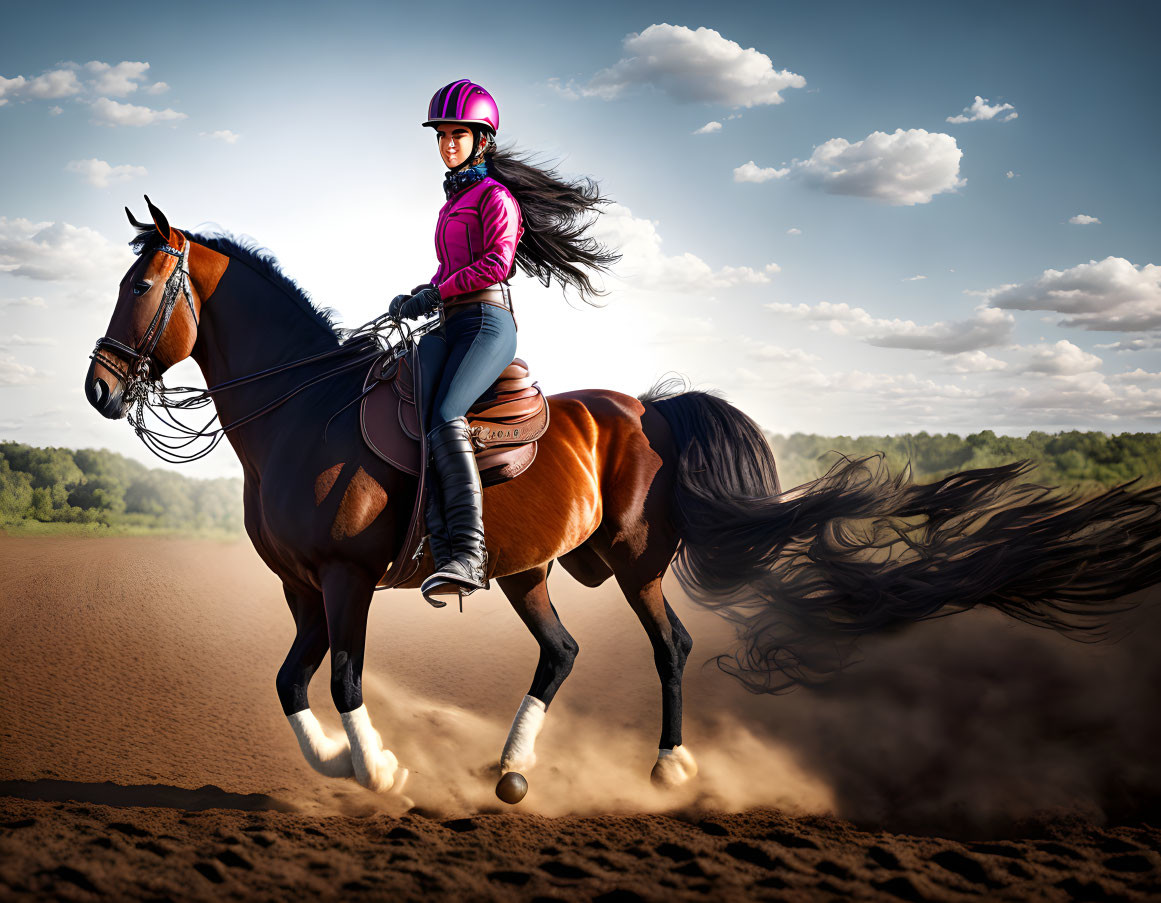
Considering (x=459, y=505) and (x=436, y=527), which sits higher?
(x=459, y=505)

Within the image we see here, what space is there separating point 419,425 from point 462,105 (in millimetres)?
1811

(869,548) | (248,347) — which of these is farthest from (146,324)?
(869,548)

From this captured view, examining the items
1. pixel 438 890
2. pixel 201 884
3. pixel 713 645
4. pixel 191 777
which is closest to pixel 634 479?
pixel 438 890

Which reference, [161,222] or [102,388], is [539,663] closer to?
[102,388]

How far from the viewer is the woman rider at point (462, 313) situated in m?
4.06

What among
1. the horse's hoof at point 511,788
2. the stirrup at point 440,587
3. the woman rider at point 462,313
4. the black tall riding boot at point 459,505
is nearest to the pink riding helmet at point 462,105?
the woman rider at point 462,313

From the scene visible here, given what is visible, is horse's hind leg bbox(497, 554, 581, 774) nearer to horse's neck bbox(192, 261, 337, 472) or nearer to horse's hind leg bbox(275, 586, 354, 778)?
horse's hind leg bbox(275, 586, 354, 778)

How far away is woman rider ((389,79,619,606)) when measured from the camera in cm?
406

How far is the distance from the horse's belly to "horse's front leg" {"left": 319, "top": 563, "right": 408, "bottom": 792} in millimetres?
767

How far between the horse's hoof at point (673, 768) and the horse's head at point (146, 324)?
368cm

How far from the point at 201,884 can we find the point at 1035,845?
149 inches

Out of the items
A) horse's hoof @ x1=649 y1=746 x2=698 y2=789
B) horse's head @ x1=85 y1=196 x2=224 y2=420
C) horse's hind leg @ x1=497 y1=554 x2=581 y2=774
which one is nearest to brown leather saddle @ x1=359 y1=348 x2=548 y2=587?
horse's hind leg @ x1=497 y1=554 x2=581 y2=774

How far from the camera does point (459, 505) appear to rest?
4059 millimetres

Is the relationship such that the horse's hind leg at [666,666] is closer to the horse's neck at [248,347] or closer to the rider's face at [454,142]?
the horse's neck at [248,347]
